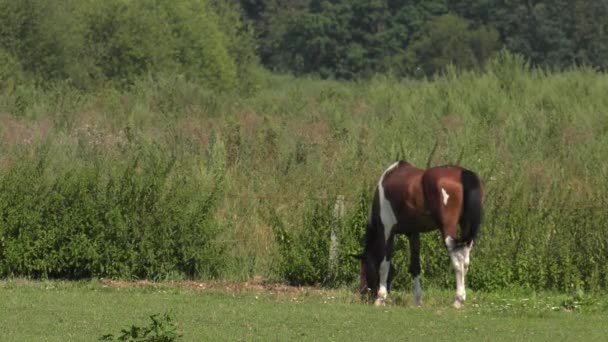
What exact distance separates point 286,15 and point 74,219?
60083 mm

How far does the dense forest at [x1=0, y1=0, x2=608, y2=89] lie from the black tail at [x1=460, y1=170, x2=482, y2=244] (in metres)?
23.4

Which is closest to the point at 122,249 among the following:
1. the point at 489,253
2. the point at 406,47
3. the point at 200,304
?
the point at 200,304

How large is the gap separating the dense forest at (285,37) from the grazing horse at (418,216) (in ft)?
75.3

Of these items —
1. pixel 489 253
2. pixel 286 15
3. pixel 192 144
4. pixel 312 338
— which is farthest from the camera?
pixel 286 15

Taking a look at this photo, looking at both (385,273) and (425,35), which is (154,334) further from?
(425,35)

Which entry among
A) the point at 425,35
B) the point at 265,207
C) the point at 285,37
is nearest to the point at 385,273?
the point at 265,207

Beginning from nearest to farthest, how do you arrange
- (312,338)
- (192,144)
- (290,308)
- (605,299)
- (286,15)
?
(312,338) < (290,308) < (605,299) < (192,144) < (286,15)

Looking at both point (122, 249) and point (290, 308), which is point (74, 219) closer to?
point (122, 249)

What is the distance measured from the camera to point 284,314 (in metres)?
14.8

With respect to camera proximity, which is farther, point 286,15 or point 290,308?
point 286,15

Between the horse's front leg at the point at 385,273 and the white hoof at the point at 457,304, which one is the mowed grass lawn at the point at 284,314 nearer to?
the white hoof at the point at 457,304

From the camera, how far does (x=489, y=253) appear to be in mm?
18219

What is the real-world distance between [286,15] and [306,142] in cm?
5247

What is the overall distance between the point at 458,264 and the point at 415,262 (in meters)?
0.86
